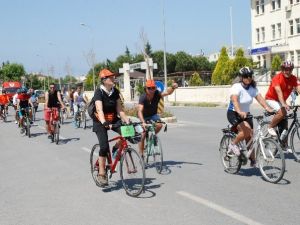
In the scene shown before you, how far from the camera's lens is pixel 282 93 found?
364 inches

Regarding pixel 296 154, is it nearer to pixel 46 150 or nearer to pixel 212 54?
pixel 46 150

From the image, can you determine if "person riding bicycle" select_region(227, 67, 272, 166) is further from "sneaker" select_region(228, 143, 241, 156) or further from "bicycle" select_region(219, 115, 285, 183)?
"bicycle" select_region(219, 115, 285, 183)

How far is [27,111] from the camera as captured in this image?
1762 centimetres

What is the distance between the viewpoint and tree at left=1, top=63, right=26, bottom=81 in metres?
123

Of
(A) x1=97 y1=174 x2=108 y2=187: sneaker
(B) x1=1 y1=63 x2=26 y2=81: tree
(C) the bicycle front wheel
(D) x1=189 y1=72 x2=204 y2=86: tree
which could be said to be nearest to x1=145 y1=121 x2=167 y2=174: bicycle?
(A) x1=97 y1=174 x2=108 y2=187: sneaker

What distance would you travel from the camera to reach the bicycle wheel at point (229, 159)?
8492mm

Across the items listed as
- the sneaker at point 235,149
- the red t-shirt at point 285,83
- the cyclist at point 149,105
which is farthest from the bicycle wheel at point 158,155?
the red t-shirt at point 285,83

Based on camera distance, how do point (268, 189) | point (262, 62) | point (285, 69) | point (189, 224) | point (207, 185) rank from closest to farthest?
1. point (189, 224)
2. point (268, 189)
3. point (207, 185)
4. point (285, 69)
5. point (262, 62)

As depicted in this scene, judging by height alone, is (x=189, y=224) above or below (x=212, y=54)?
below

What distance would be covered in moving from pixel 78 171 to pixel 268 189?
407 cm

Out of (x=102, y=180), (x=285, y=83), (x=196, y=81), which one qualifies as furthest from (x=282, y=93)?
(x=196, y=81)

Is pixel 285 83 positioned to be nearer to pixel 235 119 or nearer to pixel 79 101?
pixel 235 119

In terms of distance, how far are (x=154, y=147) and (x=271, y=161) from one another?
2420 millimetres

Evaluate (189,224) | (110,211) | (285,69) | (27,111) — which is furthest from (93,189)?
(27,111)
